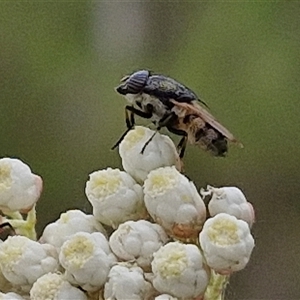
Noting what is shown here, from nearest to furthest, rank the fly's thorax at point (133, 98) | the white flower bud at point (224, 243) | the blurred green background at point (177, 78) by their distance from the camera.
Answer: the white flower bud at point (224, 243) → the fly's thorax at point (133, 98) → the blurred green background at point (177, 78)

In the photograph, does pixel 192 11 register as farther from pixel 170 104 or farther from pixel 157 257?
pixel 157 257

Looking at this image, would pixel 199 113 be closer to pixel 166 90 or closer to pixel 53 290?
pixel 166 90

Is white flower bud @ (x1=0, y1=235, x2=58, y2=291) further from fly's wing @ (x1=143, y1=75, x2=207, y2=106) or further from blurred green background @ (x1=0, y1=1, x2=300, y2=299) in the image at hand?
blurred green background @ (x1=0, y1=1, x2=300, y2=299)

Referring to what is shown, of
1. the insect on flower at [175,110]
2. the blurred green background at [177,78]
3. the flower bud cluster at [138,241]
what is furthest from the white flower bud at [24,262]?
the blurred green background at [177,78]

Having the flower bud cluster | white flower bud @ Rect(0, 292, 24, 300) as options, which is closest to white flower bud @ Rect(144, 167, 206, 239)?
the flower bud cluster

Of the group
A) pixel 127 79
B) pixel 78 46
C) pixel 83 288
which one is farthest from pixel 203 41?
pixel 83 288

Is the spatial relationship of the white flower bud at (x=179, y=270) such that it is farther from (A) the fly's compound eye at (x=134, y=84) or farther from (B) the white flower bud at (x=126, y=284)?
(A) the fly's compound eye at (x=134, y=84)

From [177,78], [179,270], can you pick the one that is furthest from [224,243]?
[177,78]
